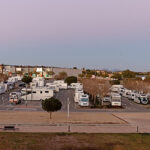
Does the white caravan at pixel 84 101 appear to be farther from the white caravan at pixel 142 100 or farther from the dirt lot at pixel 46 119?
the white caravan at pixel 142 100

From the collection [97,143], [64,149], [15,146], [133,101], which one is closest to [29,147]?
[15,146]

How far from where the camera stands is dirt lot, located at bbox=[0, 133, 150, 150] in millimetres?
13703

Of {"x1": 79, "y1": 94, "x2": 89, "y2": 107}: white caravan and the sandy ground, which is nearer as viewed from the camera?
the sandy ground

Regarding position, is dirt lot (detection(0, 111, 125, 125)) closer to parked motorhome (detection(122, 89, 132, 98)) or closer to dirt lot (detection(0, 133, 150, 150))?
dirt lot (detection(0, 133, 150, 150))

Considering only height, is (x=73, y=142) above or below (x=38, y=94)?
below

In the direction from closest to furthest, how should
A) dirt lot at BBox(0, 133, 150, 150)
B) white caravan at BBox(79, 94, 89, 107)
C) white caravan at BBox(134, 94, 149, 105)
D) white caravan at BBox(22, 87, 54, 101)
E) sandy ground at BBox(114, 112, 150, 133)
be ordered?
dirt lot at BBox(0, 133, 150, 150) → sandy ground at BBox(114, 112, 150, 133) → white caravan at BBox(79, 94, 89, 107) → white caravan at BBox(134, 94, 149, 105) → white caravan at BBox(22, 87, 54, 101)

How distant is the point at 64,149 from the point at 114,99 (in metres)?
24.8

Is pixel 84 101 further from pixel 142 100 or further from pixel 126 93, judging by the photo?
pixel 126 93

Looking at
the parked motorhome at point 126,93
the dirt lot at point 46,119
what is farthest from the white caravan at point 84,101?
the parked motorhome at point 126,93

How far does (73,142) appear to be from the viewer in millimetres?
14672

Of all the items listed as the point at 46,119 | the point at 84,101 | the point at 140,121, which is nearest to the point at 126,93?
the point at 84,101

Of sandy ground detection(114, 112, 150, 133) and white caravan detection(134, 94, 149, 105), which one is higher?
white caravan detection(134, 94, 149, 105)

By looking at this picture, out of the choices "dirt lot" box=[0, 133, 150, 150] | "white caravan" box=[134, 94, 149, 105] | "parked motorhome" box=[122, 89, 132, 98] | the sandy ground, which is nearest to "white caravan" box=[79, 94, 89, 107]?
the sandy ground

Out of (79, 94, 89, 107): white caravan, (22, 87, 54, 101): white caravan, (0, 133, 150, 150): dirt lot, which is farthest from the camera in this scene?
(22, 87, 54, 101): white caravan
